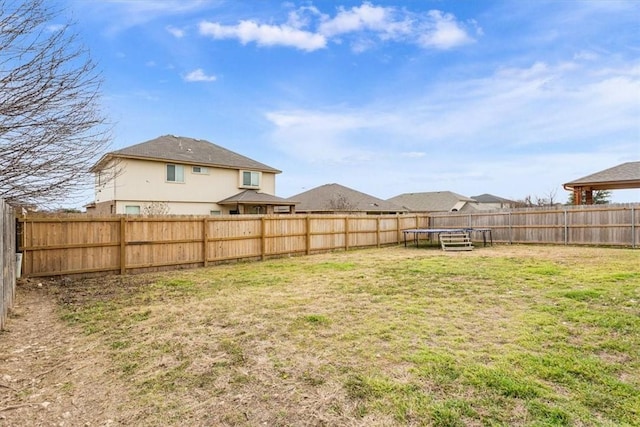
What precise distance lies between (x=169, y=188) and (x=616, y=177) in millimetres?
22945

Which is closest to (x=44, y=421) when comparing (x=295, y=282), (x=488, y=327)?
(x=488, y=327)

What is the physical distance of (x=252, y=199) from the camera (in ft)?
67.9

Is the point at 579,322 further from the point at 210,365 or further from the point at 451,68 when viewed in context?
the point at 451,68

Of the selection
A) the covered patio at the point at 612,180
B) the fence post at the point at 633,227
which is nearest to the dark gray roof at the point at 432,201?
the covered patio at the point at 612,180

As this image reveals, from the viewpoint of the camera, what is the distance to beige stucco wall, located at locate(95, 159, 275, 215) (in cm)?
1805

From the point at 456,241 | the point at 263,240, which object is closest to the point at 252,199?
the point at 263,240

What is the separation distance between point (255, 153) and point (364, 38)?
14173 mm

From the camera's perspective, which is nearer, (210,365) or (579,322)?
(210,365)

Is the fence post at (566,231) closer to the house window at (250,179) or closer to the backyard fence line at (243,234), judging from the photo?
the backyard fence line at (243,234)

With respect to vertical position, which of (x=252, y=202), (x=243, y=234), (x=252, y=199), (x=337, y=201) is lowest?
(x=243, y=234)

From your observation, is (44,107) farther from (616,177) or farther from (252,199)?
(616,177)

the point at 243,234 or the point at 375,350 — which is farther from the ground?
the point at 243,234

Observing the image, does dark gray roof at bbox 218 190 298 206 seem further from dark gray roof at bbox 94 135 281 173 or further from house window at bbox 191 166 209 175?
house window at bbox 191 166 209 175

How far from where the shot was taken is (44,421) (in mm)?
2533
